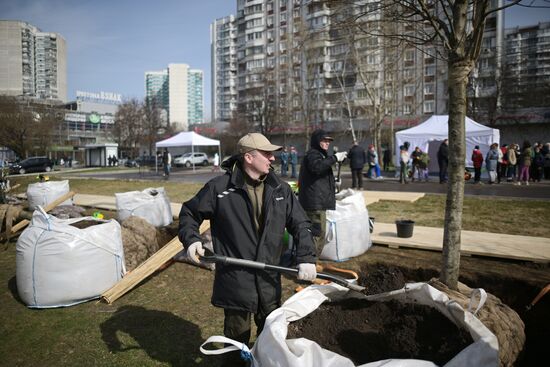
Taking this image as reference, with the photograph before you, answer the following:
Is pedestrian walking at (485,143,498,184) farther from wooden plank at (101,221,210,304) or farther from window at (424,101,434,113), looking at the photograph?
window at (424,101,434,113)

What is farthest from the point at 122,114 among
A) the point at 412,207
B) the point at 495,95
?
the point at 412,207

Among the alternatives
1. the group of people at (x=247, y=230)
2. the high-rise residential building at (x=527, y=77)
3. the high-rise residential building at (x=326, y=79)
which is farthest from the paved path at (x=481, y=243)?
the high-rise residential building at (x=527, y=77)

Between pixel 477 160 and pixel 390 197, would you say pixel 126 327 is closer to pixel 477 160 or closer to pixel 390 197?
pixel 390 197

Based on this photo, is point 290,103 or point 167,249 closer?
point 167,249

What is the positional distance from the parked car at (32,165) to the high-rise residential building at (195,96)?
4429 inches

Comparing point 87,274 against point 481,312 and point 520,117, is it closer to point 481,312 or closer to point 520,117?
point 481,312

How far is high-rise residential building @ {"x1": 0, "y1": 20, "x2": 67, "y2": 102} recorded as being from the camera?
1591 inches

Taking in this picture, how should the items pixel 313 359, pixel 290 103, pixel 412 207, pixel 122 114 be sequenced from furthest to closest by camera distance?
Result: pixel 122 114, pixel 290 103, pixel 412 207, pixel 313 359

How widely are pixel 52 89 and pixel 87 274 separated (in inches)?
3615

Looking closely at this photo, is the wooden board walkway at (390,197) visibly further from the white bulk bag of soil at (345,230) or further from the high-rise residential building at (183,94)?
the high-rise residential building at (183,94)

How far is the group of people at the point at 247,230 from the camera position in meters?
2.42

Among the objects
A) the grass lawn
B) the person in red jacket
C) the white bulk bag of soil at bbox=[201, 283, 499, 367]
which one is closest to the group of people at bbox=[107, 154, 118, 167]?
the person in red jacket

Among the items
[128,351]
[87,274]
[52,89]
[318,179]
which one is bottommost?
[128,351]

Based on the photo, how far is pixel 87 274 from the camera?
405 centimetres
